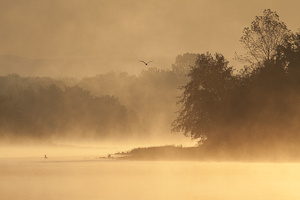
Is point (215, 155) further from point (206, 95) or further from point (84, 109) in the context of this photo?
point (84, 109)

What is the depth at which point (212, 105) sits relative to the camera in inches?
2259

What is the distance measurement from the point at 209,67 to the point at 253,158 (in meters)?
12.5

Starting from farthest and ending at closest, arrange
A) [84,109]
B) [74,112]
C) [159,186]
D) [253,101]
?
[84,109], [74,112], [253,101], [159,186]

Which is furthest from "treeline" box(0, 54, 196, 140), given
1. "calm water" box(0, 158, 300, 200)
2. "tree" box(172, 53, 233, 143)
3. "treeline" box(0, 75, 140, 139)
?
"calm water" box(0, 158, 300, 200)

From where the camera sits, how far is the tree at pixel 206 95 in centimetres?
5731

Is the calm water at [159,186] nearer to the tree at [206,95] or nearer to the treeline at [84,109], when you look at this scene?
the tree at [206,95]

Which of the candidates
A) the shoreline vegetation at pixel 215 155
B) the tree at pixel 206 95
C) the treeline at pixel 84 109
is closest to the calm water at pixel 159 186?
the shoreline vegetation at pixel 215 155

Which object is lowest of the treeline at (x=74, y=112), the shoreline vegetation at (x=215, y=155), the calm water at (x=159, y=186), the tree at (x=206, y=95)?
the calm water at (x=159, y=186)

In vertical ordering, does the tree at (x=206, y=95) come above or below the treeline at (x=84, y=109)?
below

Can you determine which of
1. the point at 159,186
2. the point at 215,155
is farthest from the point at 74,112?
the point at 159,186

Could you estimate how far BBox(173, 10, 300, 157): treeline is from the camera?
5147 centimetres

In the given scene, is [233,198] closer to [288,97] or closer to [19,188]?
[19,188]

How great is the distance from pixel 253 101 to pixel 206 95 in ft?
20.5

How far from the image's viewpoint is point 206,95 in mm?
58719
